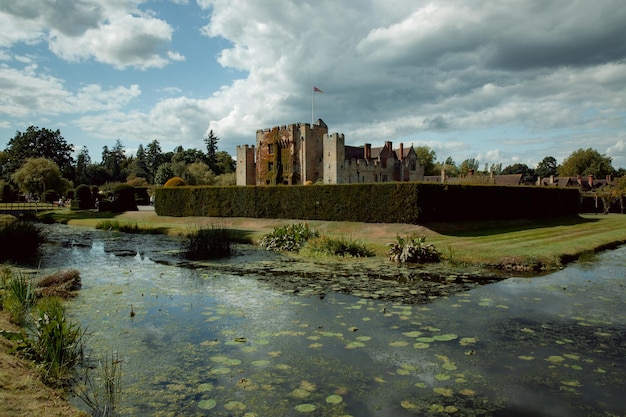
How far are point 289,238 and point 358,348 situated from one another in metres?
11.9

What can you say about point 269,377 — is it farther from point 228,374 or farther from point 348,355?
point 348,355

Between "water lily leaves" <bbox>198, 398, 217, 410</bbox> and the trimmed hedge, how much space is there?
60.5 ft

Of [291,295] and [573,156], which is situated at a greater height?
[573,156]

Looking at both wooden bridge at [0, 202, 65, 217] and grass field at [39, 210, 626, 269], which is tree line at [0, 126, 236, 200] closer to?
wooden bridge at [0, 202, 65, 217]

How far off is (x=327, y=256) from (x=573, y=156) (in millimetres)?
101954

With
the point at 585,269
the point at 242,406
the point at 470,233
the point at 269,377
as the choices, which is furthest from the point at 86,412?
the point at 470,233

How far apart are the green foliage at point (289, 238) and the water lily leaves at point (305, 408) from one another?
1266cm

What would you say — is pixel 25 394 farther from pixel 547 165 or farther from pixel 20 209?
pixel 547 165

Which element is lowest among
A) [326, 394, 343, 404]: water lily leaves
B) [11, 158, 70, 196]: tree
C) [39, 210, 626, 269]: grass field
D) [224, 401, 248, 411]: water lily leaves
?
[326, 394, 343, 404]: water lily leaves

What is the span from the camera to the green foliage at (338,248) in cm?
1554

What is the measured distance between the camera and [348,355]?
5871 millimetres

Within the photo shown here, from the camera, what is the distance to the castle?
52250 mm

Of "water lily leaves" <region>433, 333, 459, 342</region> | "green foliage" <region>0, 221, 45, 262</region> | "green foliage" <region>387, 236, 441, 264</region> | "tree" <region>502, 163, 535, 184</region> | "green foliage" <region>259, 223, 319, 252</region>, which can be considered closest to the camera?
"water lily leaves" <region>433, 333, 459, 342</region>

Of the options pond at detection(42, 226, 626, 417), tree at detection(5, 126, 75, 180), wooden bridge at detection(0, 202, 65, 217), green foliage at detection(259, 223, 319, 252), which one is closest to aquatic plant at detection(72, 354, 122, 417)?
pond at detection(42, 226, 626, 417)
